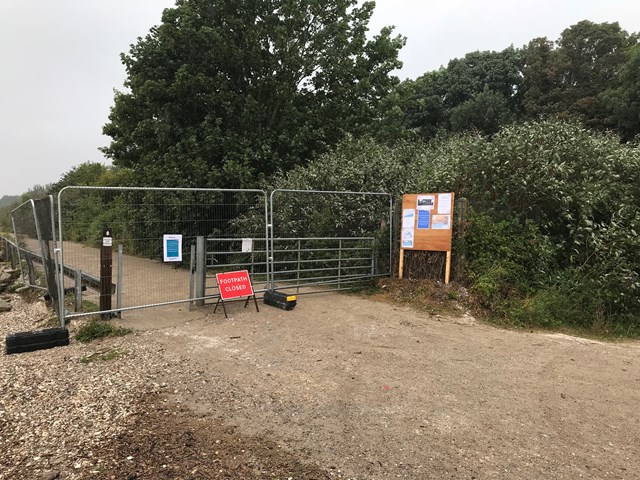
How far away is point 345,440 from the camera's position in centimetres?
336

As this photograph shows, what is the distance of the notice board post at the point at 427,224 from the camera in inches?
322

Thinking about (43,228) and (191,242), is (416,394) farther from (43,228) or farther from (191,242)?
(43,228)

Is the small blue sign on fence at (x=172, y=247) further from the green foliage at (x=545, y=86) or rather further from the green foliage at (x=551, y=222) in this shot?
the green foliage at (x=545, y=86)

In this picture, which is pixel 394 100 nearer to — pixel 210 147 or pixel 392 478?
pixel 210 147

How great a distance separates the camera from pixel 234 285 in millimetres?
7348

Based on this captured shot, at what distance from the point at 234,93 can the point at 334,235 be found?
6119mm

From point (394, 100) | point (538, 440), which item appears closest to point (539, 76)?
point (394, 100)

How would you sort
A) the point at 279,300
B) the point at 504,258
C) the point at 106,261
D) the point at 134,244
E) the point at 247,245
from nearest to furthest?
the point at 106,261, the point at 134,244, the point at 279,300, the point at 247,245, the point at 504,258

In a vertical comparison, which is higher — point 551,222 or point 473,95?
point 473,95

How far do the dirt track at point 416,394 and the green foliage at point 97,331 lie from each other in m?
0.49

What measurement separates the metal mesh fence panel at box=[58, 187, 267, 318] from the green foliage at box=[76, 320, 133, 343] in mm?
310

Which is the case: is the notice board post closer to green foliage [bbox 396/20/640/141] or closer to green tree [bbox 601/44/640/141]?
green foliage [bbox 396/20/640/141]

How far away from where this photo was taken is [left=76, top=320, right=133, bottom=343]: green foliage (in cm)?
581

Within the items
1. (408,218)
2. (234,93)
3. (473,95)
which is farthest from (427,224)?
(473,95)
